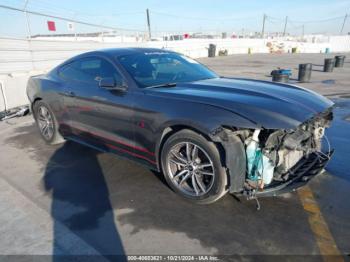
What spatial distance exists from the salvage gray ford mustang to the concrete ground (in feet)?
0.93

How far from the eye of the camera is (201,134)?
3057 mm

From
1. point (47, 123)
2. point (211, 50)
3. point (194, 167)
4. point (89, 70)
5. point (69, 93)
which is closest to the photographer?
point (194, 167)

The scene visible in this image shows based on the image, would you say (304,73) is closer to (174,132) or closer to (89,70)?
(89,70)

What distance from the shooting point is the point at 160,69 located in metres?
4.08

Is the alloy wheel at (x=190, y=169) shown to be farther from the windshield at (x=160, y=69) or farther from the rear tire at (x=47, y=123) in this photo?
the rear tire at (x=47, y=123)

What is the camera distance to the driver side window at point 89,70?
12.9ft

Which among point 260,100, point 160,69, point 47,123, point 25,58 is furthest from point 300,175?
point 25,58

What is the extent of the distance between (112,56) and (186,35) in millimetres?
43153

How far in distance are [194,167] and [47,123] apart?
3312 millimetres

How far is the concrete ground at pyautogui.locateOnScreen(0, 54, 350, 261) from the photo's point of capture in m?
2.62

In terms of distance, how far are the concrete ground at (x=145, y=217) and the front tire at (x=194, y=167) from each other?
0.51ft

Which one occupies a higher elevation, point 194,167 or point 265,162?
point 265,162

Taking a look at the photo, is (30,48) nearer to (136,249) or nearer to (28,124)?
(28,124)

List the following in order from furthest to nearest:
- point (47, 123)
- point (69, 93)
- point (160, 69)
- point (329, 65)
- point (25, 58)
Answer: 1. point (329, 65)
2. point (25, 58)
3. point (47, 123)
4. point (69, 93)
5. point (160, 69)
